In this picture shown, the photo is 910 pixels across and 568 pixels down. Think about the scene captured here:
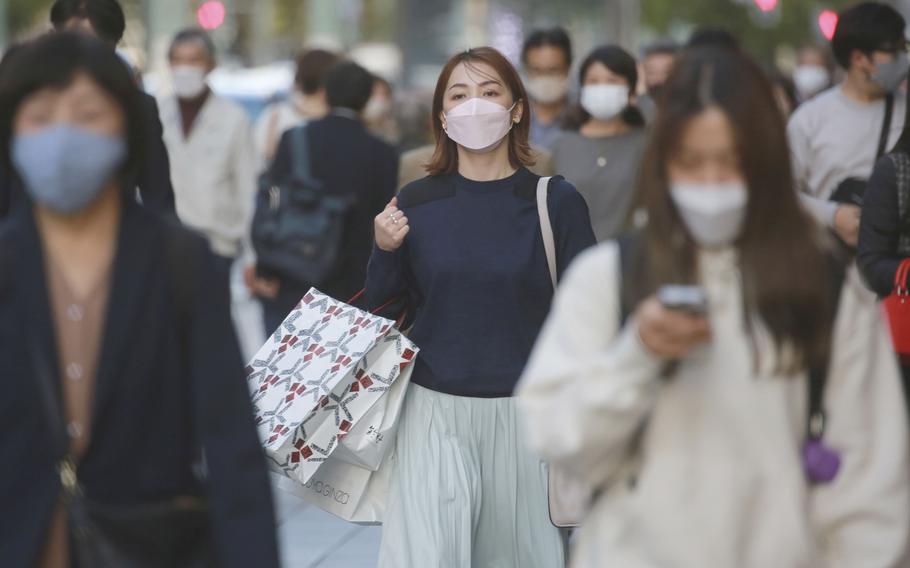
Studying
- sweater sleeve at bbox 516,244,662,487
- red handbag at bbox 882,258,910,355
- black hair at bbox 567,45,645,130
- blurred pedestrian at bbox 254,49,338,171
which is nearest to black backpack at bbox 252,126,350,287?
blurred pedestrian at bbox 254,49,338,171

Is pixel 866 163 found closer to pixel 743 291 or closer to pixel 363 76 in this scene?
pixel 363 76

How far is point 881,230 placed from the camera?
5.21 meters

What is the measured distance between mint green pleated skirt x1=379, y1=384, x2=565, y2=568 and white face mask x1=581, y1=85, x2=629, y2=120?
357cm

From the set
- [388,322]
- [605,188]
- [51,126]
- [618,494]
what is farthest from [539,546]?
[605,188]

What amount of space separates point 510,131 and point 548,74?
4478 mm

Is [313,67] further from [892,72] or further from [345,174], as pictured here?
[892,72]

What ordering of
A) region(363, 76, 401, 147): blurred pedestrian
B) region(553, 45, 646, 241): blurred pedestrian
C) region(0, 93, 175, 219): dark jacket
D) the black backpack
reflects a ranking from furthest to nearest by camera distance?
1. region(363, 76, 401, 147): blurred pedestrian
2. region(553, 45, 646, 241): blurred pedestrian
3. the black backpack
4. region(0, 93, 175, 219): dark jacket

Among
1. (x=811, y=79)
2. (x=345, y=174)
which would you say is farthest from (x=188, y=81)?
(x=811, y=79)

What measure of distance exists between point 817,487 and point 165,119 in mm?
6979

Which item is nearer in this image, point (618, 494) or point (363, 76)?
point (618, 494)

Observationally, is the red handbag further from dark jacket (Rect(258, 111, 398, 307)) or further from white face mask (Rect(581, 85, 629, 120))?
white face mask (Rect(581, 85, 629, 120))

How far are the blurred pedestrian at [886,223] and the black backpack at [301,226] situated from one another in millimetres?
3236

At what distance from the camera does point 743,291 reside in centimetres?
307

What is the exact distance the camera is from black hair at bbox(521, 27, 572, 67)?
9.91 metres
